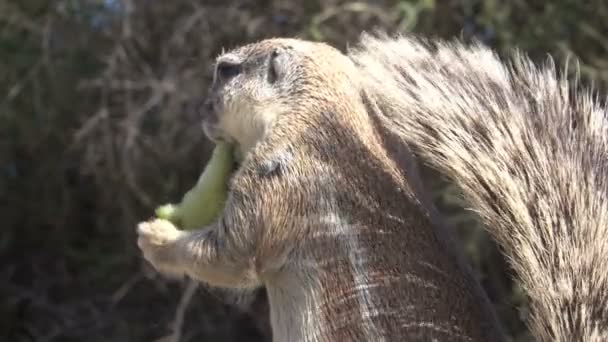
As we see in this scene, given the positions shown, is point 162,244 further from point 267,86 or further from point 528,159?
point 528,159

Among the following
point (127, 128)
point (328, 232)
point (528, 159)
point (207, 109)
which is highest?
point (127, 128)

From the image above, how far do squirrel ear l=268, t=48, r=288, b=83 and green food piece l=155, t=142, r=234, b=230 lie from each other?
0.79 feet

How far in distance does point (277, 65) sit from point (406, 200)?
1.84ft

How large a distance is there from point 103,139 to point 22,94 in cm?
87

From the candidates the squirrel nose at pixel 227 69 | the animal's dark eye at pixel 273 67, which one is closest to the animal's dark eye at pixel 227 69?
the squirrel nose at pixel 227 69

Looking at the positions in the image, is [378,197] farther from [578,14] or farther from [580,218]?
[578,14]

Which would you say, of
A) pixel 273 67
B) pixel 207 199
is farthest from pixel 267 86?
pixel 207 199

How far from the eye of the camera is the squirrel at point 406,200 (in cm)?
221

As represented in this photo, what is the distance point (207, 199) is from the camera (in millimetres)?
2760

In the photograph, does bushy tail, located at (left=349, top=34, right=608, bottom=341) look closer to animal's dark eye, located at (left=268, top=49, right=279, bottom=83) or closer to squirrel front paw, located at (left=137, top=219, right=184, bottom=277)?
animal's dark eye, located at (left=268, top=49, right=279, bottom=83)

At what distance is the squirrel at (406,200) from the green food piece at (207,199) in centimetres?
11

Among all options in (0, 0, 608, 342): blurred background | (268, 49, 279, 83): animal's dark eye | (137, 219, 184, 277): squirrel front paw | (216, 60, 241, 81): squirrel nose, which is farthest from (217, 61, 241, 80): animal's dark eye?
(0, 0, 608, 342): blurred background

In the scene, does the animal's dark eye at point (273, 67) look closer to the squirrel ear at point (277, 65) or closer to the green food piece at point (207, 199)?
the squirrel ear at point (277, 65)

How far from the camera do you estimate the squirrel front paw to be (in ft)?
8.68
